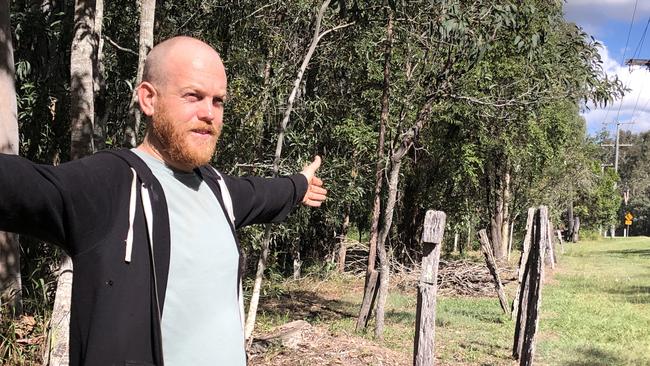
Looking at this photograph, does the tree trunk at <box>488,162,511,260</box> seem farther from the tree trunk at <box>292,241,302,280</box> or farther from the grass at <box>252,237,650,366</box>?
the tree trunk at <box>292,241,302,280</box>

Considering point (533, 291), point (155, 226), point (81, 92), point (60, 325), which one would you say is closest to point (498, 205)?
point (533, 291)

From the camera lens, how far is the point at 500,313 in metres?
12.1

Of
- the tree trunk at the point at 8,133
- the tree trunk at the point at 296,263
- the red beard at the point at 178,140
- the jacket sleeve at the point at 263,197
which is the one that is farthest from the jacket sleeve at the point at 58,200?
the tree trunk at the point at 296,263

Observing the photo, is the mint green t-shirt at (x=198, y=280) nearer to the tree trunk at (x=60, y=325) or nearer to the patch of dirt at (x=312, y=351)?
the tree trunk at (x=60, y=325)

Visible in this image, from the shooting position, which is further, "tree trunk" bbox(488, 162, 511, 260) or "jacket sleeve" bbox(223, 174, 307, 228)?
"tree trunk" bbox(488, 162, 511, 260)

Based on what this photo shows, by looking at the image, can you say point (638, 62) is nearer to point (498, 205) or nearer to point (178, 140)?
point (498, 205)

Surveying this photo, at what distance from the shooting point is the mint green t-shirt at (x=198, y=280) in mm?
1626

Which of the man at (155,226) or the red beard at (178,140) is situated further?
Answer: the red beard at (178,140)

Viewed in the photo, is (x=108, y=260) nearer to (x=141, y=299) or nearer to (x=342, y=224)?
(x=141, y=299)

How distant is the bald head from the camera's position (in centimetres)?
171

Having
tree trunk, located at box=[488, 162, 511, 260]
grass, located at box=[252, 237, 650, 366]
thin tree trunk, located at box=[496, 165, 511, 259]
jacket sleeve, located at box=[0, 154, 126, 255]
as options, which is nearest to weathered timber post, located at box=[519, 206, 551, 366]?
grass, located at box=[252, 237, 650, 366]

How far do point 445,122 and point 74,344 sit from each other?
14.7 metres

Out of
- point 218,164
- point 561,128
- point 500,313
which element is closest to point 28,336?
point 218,164

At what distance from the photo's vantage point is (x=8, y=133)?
4.31 metres
